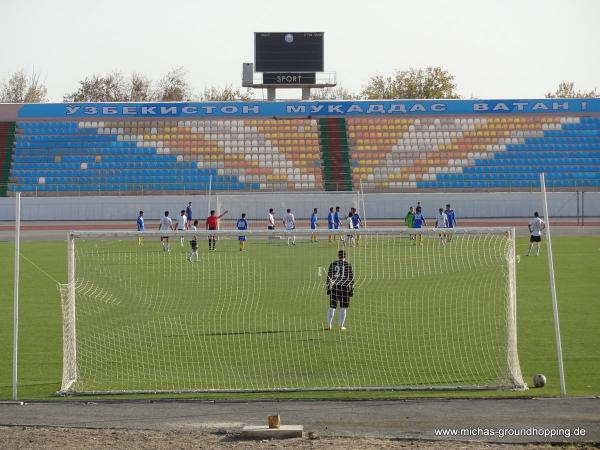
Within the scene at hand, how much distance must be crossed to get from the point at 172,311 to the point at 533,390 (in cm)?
990

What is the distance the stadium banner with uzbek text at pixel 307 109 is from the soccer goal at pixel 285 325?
105 ft

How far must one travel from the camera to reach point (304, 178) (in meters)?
57.2

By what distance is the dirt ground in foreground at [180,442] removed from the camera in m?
10.4

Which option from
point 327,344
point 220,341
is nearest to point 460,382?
point 327,344

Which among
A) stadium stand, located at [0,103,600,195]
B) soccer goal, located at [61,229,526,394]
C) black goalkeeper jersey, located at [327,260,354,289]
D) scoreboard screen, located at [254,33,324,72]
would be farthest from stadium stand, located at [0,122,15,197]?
black goalkeeper jersey, located at [327,260,354,289]

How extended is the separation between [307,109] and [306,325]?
44364 millimetres

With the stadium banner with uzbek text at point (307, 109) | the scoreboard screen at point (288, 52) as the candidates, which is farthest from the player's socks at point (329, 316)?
the stadium banner with uzbek text at point (307, 109)

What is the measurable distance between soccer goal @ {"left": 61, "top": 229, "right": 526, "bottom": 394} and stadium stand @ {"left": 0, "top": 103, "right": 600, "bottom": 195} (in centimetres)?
2602

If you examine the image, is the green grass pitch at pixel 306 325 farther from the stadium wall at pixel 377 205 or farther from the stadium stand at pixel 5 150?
the stadium stand at pixel 5 150

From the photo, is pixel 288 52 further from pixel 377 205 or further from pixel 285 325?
pixel 285 325

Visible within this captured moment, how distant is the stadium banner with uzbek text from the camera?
62.0 metres

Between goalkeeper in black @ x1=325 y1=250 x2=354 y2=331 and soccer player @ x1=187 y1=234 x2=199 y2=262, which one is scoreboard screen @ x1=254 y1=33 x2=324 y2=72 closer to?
soccer player @ x1=187 y1=234 x2=199 y2=262

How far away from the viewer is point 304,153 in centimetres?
5925

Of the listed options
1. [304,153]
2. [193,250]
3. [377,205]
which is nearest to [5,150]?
[304,153]
